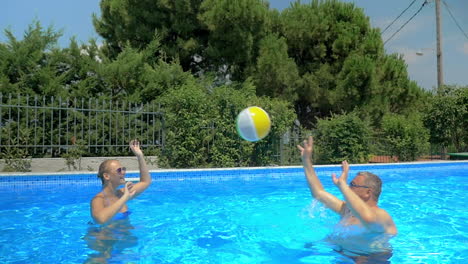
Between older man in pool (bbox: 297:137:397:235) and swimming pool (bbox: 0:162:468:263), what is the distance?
485 mm

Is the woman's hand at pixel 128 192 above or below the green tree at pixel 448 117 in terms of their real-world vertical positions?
below

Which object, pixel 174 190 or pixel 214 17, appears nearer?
pixel 174 190

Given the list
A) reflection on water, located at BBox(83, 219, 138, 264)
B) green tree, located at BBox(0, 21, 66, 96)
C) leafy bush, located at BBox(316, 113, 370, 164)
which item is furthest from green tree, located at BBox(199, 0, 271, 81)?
reflection on water, located at BBox(83, 219, 138, 264)

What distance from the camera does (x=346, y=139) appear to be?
13.8 m

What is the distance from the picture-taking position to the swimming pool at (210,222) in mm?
4062

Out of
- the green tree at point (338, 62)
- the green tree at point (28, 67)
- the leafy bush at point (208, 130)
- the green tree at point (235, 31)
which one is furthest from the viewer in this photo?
the green tree at point (338, 62)

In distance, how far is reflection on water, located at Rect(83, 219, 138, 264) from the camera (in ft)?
12.4

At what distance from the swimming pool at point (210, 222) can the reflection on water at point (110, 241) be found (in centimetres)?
1

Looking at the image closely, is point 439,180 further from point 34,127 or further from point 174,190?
point 34,127

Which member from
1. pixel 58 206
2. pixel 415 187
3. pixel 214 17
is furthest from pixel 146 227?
pixel 214 17

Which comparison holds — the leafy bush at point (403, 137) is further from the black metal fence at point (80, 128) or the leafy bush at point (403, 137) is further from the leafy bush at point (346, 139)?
the black metal fence at point (80, 128)

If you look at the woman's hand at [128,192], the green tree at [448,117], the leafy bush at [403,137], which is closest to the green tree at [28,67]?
the woman's hand at [128,192]

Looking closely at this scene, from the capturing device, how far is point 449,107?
17.7m

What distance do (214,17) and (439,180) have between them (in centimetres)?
Result: 1066
